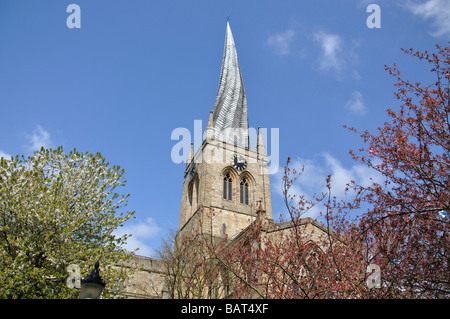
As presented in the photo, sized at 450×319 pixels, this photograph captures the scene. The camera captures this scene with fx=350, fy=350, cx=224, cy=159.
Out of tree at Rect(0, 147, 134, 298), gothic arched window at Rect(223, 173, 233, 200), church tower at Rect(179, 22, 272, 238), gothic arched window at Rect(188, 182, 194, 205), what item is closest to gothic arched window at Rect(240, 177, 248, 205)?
church tower at Rect(179, 22, 272, 238)

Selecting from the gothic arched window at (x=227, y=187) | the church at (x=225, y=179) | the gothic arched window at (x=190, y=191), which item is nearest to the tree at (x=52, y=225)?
the church at (x=225, y=179)

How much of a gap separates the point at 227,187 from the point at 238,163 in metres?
3.39

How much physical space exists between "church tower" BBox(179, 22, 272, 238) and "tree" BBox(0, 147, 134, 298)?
1963 centimetres

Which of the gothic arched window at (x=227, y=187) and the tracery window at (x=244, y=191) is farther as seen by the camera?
the tracery window at (x=244, y=191)

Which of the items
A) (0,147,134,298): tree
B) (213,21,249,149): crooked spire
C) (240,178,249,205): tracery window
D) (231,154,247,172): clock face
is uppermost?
(213,21,249,149): crooked spire

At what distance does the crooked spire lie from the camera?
153 feet

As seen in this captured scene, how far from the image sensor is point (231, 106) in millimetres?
50906

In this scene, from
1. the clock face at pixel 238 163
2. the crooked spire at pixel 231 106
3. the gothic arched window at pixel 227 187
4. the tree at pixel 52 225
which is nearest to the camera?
the tree at pixel 52 225

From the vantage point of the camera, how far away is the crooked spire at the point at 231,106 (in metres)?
46.7

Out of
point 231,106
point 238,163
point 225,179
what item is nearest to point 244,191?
point 225,179

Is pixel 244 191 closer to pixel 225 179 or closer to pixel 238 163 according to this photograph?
pixel 225 179

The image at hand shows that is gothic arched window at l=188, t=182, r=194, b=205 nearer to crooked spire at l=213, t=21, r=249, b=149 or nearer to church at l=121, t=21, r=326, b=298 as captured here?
church at l=121, t=21, r=326, b=298

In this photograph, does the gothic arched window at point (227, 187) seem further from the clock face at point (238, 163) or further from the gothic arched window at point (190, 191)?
the gothic arched window at point (190, 191)
